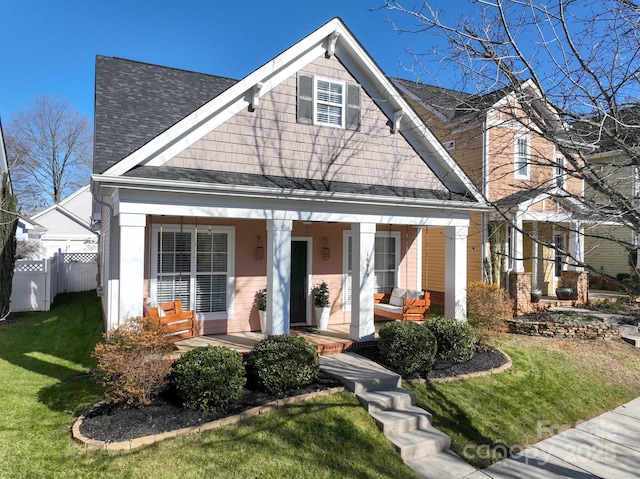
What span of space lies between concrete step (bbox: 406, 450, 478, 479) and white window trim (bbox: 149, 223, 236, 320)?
5.76m

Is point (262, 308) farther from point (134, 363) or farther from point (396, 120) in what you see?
point (396, 120)

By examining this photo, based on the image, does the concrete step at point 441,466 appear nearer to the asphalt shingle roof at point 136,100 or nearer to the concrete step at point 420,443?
the concrete step at point 420,443

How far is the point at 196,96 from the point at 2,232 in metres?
7.80

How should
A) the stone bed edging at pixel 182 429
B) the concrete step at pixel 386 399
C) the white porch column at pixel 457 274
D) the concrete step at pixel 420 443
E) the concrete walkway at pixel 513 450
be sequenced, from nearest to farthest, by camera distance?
the stone bed edging at pixel 182 429 → the concrete walkway at pixel 513 450 → the concrete step at pixel 420 443 → the concrete step at pixel 386 399 → the white porch column at pixel 457 274

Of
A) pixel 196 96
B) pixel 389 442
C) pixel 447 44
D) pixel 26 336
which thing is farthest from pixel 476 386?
pixel 26 336

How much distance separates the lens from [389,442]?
571cm

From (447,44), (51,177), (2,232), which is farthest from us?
(51,177)

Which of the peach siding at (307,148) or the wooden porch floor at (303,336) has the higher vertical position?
the peach siding at (307,148)

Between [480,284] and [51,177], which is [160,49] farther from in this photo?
[51,177]

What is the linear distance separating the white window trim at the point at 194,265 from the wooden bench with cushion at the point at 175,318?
375mm

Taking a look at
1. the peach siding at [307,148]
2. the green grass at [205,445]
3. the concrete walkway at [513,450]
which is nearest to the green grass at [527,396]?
the concrete walkway at [513,450]

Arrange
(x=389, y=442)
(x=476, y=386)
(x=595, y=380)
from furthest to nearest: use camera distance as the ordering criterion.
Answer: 1. (x=595, y=380)
2. (x=476, y=386)
3. (x=389, y=442)

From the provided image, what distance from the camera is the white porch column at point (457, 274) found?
10141 millimetres

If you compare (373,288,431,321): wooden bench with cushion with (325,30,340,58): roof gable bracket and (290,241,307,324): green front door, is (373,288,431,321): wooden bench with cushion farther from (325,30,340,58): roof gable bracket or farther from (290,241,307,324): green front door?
(325,30,340,58): roof gable bracket
